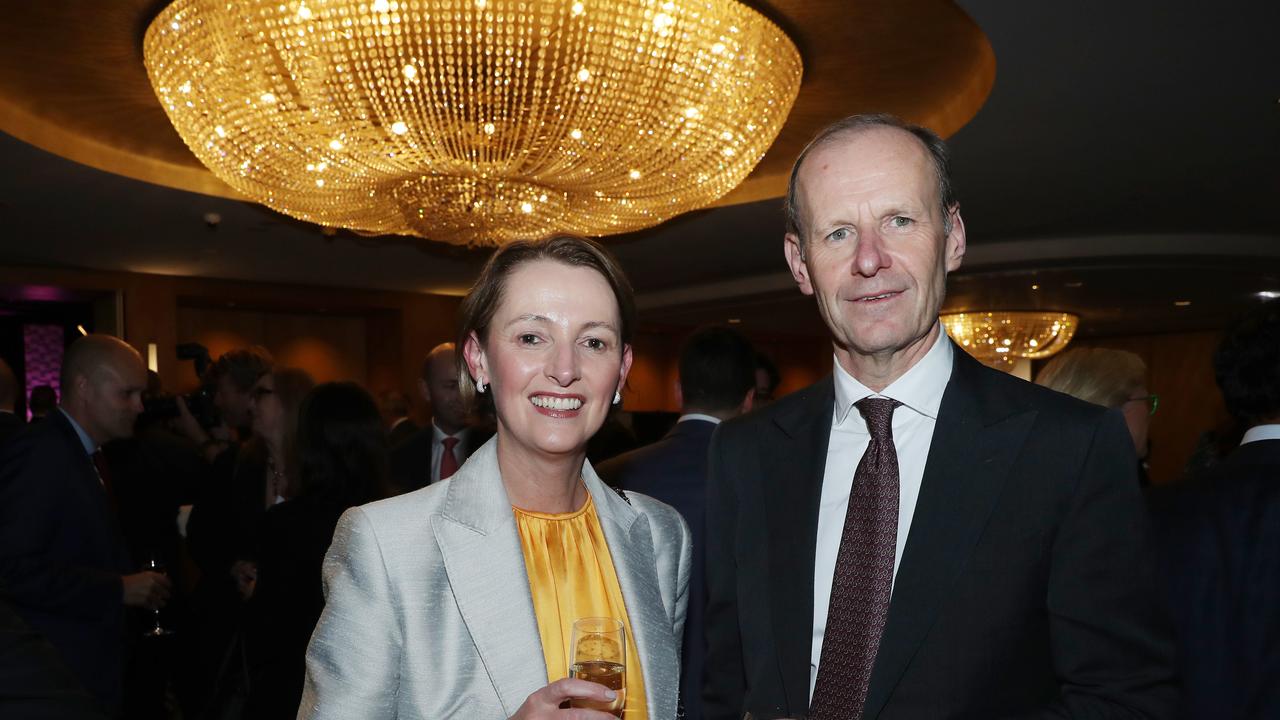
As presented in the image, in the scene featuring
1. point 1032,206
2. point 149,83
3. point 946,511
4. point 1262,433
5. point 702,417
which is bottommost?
point 946,511

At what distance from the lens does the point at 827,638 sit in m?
→ 1.42

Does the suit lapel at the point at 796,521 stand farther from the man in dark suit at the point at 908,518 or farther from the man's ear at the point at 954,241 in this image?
the man's ear at the point at 954,241

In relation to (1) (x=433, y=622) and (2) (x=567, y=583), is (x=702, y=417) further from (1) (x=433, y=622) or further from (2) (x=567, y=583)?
(1) (x=433, y=622)

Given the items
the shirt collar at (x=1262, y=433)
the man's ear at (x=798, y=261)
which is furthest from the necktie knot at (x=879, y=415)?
the shirt collar at (x=1262, y=433)

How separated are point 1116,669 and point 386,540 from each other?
111cm

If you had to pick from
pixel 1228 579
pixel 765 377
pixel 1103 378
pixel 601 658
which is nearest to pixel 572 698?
pixel 601 658

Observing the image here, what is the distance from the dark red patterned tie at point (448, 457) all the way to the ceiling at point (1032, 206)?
254 cm

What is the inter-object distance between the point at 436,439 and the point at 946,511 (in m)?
3.86

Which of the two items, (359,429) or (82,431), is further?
(82,431)

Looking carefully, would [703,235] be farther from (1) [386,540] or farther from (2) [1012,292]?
(1) [386,540]

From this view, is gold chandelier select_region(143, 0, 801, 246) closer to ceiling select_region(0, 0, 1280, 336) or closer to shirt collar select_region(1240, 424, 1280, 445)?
ceiling select_region(0, 0, 1280, 336)

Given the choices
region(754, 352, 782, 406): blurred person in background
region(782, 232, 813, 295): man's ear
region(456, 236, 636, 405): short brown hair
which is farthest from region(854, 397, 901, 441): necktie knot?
region(754, 352, 782, 406): blurred person in background

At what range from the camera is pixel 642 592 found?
1.76 m

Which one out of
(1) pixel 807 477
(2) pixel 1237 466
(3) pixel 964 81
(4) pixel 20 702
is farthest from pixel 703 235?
(4) pixel 20 702
